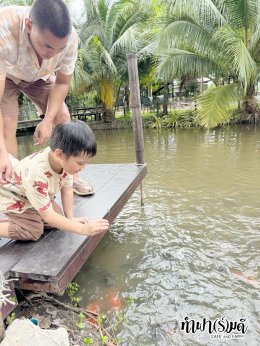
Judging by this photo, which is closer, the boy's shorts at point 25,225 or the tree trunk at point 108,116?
the boy's shorts at point 25,225

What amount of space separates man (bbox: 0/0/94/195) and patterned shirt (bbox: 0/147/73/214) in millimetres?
92

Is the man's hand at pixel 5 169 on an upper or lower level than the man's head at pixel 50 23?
lower

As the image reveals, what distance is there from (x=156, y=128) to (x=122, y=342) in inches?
450

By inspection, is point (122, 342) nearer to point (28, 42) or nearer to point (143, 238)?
point (143, 238)

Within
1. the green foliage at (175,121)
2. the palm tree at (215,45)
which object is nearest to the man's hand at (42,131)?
the palm tree at (215,45)

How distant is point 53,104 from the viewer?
245 centimetres

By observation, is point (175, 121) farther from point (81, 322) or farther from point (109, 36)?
point (81, 322)

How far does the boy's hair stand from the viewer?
1.79 meters

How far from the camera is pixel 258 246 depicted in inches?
125

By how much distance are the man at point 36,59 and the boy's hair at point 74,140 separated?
1.39 feet

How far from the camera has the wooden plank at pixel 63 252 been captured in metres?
1.81

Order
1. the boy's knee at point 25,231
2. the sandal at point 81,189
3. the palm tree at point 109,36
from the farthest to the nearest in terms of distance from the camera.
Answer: the palm tree at point 109,36 → the sandal at point 81,189 → the boy's knee at point 25,231

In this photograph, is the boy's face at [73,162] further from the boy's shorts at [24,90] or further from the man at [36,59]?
the boy's shorts at [24,90]

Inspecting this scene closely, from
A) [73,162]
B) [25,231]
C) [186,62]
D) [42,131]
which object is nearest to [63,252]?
[25,231]
